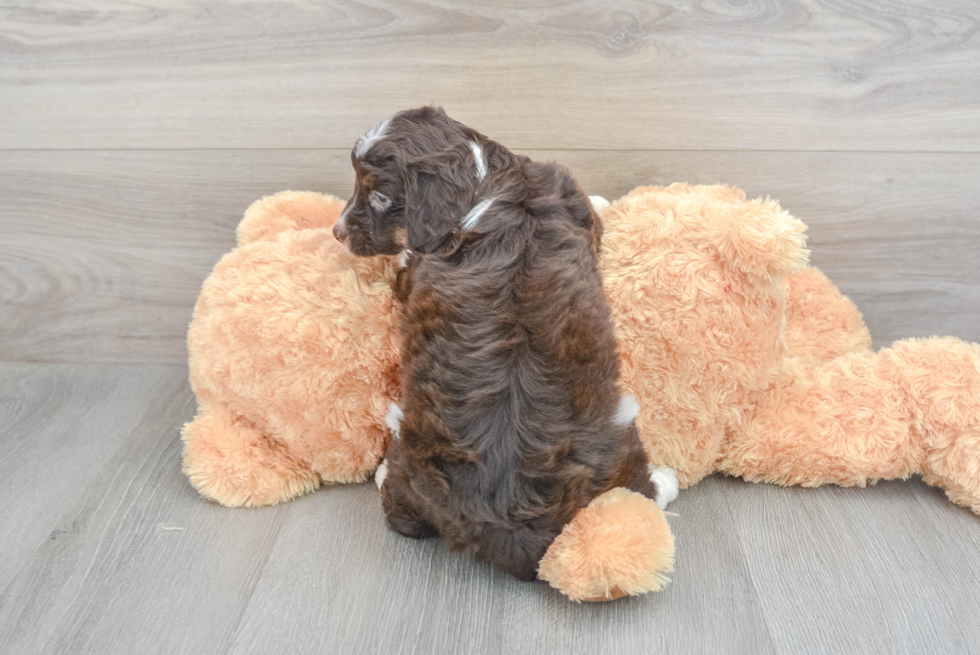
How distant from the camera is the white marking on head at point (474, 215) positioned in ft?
4.15

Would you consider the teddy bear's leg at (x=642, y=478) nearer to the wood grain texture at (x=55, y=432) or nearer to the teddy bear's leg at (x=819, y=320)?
the teddy bear's leg at (x=819, y=320)

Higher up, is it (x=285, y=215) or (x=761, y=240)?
(x=761, y=240)

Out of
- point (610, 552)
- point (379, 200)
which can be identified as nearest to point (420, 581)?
point (610, 552)

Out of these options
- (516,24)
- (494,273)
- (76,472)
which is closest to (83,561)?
(76,472)

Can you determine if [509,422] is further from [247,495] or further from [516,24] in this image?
[516,24]

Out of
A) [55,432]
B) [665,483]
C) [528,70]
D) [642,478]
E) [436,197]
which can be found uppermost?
[528,70]

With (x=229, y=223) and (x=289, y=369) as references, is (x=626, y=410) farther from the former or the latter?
(x=229, y=223)

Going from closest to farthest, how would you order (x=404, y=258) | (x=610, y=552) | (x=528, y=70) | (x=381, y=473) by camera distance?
(x=610, y=552), (x=404, y=258), (x=381, y=473), (x=528, y=70)

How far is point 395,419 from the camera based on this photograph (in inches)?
53.4

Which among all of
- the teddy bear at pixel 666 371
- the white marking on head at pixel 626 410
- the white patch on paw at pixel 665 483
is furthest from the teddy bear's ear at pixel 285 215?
the white patch on paw at pixel 665 483

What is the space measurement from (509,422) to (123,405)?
132 centimetres

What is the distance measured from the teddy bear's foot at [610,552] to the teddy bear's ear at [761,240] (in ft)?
1.67

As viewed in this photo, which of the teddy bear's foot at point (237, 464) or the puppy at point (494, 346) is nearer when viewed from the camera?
the puppy at point (494, 346)

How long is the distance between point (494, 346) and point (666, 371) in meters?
0.42
